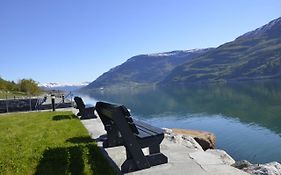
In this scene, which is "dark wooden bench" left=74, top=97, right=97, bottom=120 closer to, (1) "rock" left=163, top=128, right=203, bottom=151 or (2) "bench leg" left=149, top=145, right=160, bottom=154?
(1) "rock" left=163, top=128, right=203, bottom=151

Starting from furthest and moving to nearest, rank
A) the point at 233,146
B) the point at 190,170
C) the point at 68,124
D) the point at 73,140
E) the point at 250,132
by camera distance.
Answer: the point at 250,132, the point at 233,146, the point at 68,124, the point at 73,140, the point at 190,170

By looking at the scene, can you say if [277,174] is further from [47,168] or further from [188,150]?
[47,168]

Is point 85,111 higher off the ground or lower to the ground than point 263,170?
higher

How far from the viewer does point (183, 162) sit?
9469 millimetres

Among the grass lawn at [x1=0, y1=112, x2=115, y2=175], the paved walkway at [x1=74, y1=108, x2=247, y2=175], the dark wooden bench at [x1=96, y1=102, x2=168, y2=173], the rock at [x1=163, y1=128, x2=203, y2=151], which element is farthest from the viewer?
the rock at [x1=163, y1=128, x2=203, y2=151]

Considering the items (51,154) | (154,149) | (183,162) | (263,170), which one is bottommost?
(263,170)

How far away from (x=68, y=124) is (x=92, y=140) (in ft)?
15.4

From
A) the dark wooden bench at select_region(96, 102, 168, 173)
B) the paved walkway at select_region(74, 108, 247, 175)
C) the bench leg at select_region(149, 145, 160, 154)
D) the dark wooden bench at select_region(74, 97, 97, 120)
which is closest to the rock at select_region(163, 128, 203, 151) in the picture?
the paved walkway at select_region(74, 108, 247, 175)

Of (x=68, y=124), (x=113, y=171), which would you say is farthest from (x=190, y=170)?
(x=68, y=124)

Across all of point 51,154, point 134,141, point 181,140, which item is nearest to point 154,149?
point 134,141

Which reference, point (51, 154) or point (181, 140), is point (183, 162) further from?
point (181, 140)

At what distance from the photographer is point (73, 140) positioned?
12.6m

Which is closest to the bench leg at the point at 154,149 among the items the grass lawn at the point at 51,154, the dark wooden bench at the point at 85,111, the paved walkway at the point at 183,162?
the paved walkway at the point at 183,162

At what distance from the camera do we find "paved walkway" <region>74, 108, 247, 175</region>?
853cm
